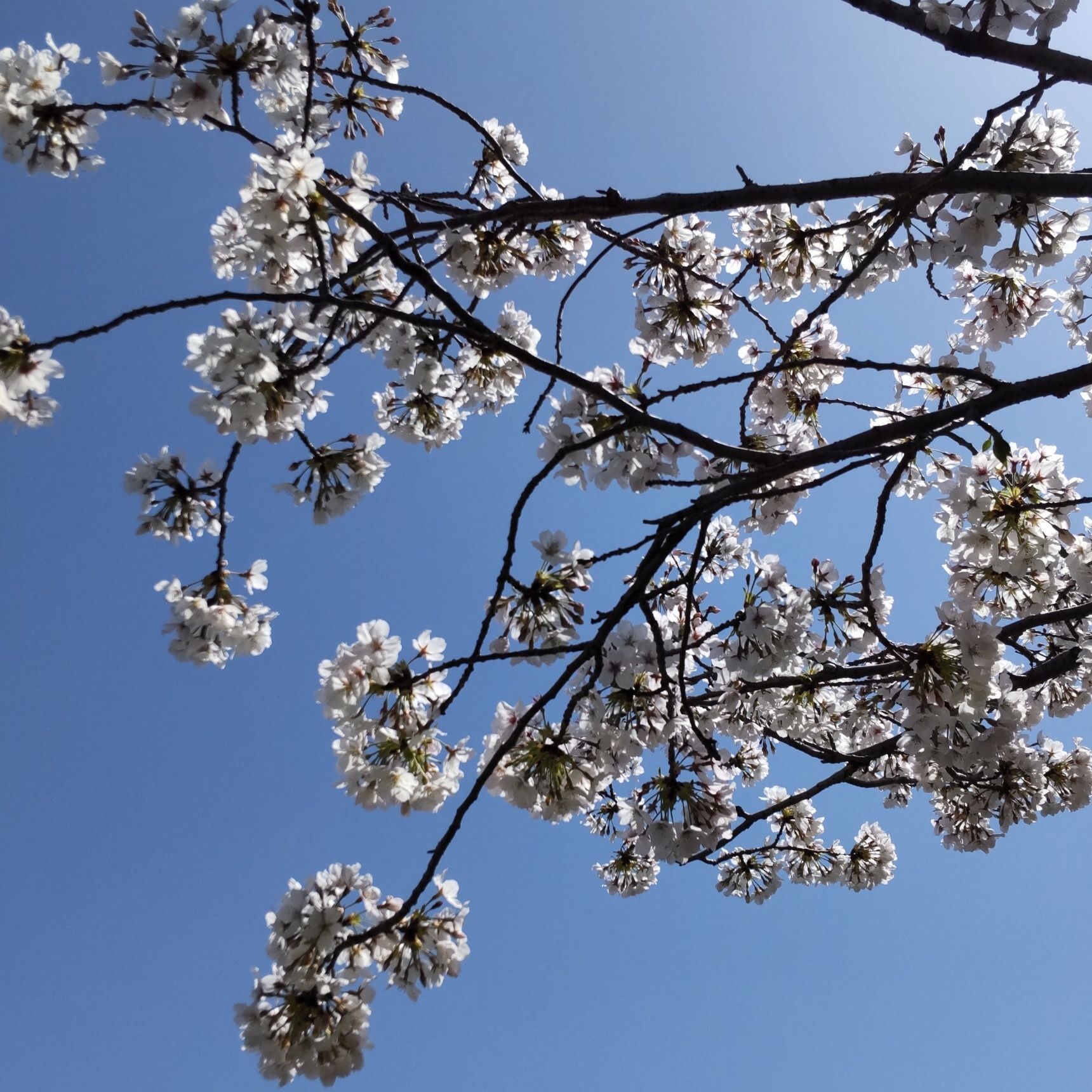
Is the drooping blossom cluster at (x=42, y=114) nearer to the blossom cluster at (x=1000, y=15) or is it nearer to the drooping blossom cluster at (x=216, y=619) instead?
the drooping blossom cluster at (x=216, y=619)

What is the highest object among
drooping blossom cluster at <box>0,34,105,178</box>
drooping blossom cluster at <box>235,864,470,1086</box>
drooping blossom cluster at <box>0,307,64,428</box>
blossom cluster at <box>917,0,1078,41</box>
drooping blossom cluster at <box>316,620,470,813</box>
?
drooping blossom cluster at <box>0,34,105,178</box>

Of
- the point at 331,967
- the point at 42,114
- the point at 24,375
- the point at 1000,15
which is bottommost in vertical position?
the point at 331,967

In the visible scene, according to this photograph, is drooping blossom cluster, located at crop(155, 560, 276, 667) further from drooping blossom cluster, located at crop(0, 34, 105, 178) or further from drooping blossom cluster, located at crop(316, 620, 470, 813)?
→ drooping blossom cluster, located at crop(0, 34, 105, 178)

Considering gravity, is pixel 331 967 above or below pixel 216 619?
below

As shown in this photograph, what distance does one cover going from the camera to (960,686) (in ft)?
11.8

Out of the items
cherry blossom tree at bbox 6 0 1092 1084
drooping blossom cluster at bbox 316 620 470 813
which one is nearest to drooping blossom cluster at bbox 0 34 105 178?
cherry blossom tree at bbox 6 0 1092 1084

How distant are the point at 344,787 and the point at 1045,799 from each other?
493 centimetres

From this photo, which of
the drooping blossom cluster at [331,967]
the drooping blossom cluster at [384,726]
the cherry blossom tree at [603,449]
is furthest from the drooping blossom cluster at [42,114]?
the drooping blossom cluster at [331,967]

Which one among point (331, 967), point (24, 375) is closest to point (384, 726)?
point (331, 967)

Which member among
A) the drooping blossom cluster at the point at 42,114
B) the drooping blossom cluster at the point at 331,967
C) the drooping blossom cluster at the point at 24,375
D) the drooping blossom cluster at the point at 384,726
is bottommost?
the drooping blossom cluster at the point at 331,967

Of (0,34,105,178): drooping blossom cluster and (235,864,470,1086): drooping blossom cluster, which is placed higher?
(0,34,105,178): drooping blossom cluster

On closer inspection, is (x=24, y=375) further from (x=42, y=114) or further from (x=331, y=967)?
(x=331, y=967)

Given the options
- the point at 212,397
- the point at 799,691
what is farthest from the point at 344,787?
the point at 799,691

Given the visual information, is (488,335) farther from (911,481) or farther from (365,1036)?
(911,481)
